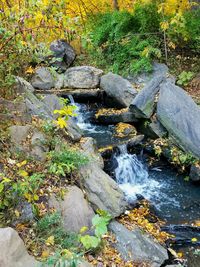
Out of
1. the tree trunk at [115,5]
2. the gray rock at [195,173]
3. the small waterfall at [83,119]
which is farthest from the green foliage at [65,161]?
the tree trunk at [115,5]

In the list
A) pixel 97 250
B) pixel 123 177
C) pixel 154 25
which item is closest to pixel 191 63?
pixel 154 25

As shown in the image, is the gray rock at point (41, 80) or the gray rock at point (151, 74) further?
the gray rock at point (41, 80)

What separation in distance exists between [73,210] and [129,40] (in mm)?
9376

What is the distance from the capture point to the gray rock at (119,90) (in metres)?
10.7

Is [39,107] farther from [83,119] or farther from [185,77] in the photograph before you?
[185,77]

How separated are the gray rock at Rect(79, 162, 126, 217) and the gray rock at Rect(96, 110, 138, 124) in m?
4.08

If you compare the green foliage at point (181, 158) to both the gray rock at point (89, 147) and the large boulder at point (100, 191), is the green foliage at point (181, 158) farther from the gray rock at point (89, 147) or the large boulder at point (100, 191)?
the large boulder at point (100, 191)

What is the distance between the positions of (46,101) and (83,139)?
4.23 feet

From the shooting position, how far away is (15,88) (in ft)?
19.6

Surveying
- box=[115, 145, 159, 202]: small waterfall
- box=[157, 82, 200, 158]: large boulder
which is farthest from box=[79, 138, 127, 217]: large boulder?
box=[157, 82, 200, 158]: large boulder

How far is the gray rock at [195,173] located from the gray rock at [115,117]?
255cm

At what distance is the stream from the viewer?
5836 mm

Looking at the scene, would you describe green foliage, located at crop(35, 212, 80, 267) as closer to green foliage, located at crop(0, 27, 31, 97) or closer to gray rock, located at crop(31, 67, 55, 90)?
green foliage, located at crop(0, 27, 31, 97)

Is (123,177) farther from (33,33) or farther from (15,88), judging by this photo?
(33,33)
